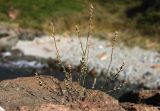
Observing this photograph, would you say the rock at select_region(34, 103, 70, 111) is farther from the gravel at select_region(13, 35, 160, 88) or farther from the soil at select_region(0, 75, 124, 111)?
the gravel at select_region(13, 35, 160, 88)

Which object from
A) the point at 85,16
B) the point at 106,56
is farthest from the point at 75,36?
the point at 106,56

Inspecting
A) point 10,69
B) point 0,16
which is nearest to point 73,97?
point 10,69

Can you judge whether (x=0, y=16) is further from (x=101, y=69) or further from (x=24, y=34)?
(x=101, y=69)

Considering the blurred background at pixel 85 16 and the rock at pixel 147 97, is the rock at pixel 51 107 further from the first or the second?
the blurred background at pixel 85 16

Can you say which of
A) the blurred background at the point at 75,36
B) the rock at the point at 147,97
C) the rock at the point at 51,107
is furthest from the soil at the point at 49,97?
the blurred background at the point at 75,36

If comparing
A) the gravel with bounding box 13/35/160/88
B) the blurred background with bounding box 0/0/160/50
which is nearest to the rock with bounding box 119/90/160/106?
the gravel with bounding box 13/35/160/88

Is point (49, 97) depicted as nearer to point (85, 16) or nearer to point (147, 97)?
point (147, 97)
